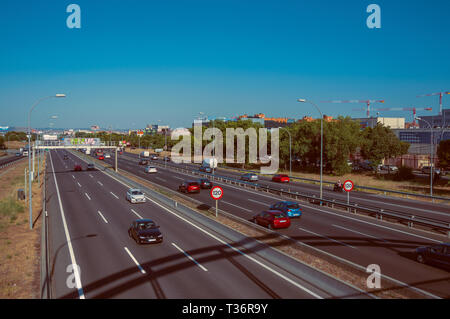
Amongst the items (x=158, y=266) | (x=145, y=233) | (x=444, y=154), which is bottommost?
(x=158, y=266)

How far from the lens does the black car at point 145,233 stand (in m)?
18.6

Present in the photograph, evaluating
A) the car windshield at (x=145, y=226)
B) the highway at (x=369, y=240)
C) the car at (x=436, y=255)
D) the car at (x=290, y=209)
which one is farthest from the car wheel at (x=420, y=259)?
the car windshield at (x=145, y=226)

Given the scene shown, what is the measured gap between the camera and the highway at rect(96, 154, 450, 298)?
46.9 feet

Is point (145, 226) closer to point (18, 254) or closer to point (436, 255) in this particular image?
point (18, 254)

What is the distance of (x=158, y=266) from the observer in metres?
15.3

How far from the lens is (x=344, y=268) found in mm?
14523

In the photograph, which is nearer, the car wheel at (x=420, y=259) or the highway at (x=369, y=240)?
the highway at (x=369, y=240)

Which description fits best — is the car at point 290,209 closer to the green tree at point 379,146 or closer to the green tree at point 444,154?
the green tree at point 444,154

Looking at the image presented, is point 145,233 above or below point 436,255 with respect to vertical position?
above

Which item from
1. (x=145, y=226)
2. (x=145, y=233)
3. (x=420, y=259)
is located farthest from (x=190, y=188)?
(x=420, y=259)

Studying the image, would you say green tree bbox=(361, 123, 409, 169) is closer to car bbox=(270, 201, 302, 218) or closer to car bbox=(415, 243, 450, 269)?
car bbox=(270, 201, 302, 218)

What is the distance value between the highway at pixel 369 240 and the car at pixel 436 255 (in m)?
0.30

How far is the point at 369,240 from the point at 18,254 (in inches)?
774
